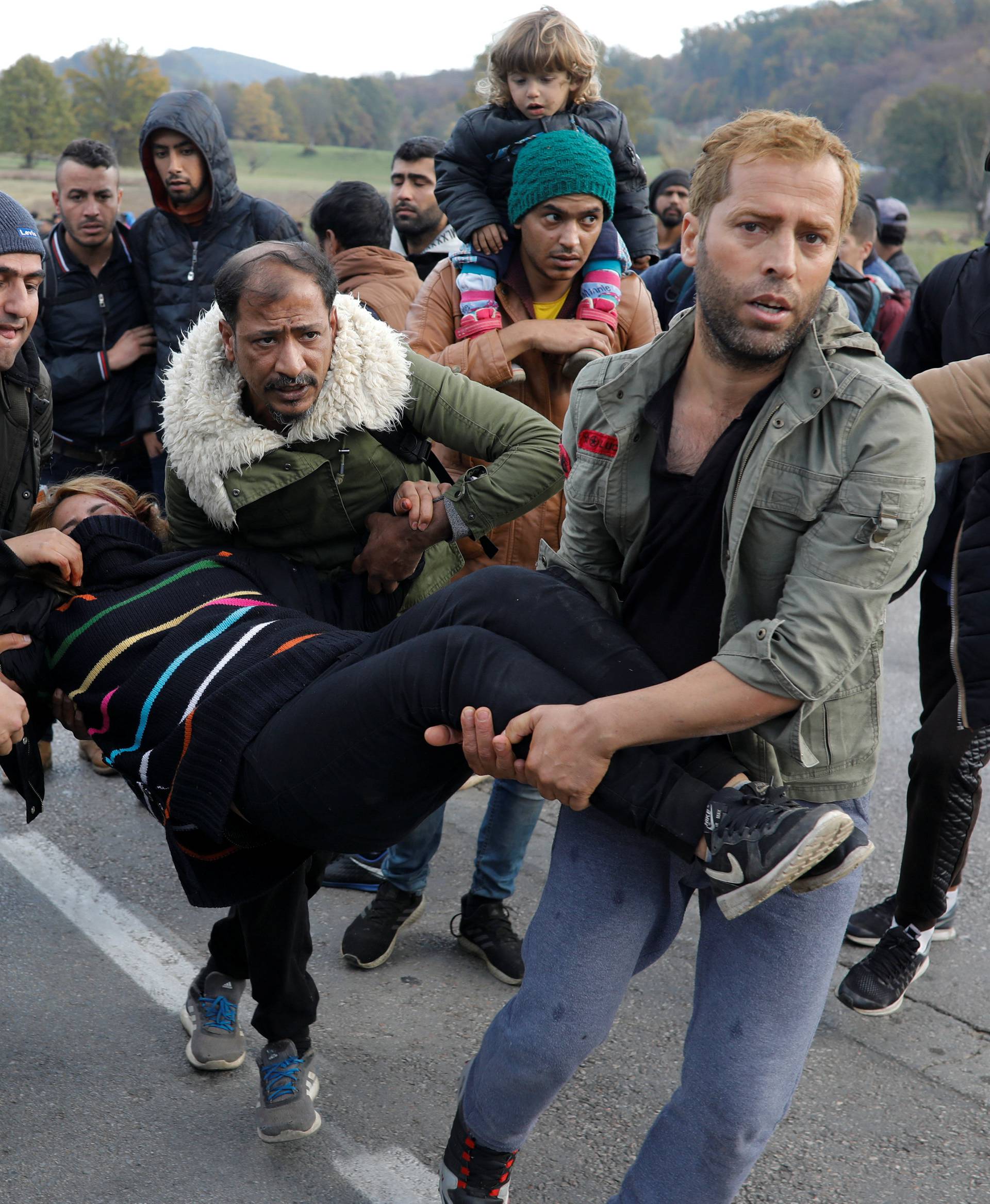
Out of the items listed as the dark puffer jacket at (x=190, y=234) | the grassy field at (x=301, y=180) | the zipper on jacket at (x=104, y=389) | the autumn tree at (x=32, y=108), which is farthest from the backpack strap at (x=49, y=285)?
the autumn tree at (x=32, y=108)

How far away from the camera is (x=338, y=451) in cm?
265

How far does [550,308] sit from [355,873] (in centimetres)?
202

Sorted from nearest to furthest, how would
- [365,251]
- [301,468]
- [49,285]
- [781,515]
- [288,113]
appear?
1. [781,515]
2. [301,468]
3. [365,251]
4. [49,285]
5. [288,113]

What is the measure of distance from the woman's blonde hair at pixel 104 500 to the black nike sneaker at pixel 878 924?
2.41 m

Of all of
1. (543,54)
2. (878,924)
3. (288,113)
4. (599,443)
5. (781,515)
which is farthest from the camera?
(288,113)

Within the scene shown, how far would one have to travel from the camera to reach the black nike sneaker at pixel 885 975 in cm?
313

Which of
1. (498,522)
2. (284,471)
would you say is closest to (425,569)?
(498,522)

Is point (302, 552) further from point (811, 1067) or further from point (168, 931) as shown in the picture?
point (811, 1067)

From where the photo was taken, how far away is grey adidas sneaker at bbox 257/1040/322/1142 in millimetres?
2562

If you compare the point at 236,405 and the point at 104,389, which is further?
the point at 104,389

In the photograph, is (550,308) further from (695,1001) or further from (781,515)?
(695,1001)

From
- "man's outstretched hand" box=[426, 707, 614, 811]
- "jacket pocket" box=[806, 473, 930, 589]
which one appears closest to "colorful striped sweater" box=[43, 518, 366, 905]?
"man's outstretched hand" box=[426, 707, 614, 811]

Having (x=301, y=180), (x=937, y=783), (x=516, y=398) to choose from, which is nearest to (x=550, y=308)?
(x=516, y=398)

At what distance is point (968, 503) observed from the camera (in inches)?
96.7
